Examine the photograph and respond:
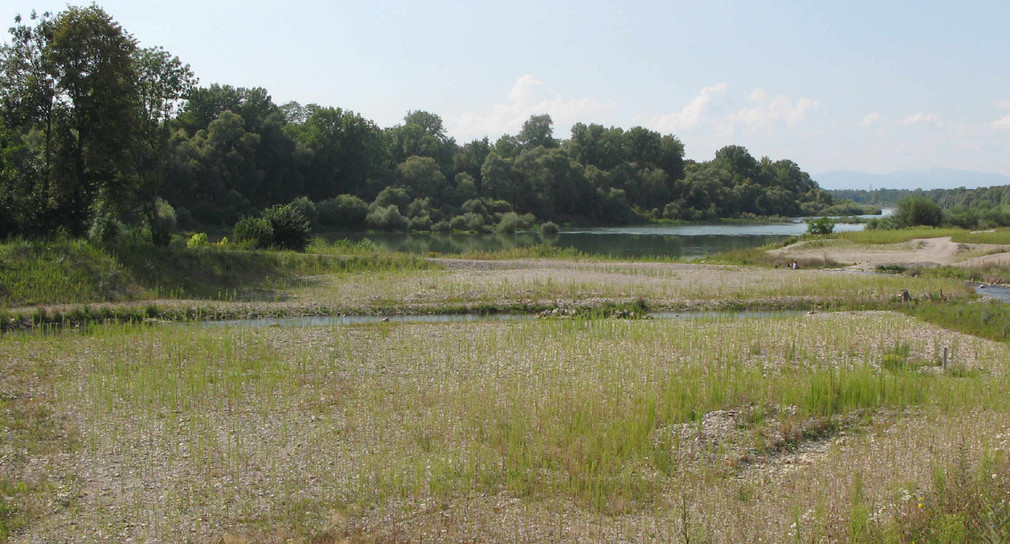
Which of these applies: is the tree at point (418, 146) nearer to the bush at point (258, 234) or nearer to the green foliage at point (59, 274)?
the bush at point (258, 234)

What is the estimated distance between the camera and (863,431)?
37.6 feet

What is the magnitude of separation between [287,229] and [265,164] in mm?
55761

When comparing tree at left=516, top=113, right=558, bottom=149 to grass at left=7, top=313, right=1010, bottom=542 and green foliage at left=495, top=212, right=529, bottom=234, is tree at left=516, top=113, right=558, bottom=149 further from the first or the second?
grass at left=7, top=313, right=1010, bottom=542

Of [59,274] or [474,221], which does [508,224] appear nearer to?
[474,221]

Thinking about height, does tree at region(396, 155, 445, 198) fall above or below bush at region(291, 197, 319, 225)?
above

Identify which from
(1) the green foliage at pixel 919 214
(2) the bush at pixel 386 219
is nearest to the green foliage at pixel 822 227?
(1) the green foliage at pixel 919 214

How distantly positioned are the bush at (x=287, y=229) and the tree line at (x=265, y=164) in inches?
215

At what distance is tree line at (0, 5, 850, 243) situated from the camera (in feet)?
100

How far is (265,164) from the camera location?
301ft

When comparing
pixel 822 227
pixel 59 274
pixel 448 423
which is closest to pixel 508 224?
pixel 822 227

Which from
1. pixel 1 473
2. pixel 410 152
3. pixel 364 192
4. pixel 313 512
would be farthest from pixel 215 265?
pixel 410 152

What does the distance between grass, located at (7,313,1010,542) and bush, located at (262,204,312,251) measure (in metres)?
20.1

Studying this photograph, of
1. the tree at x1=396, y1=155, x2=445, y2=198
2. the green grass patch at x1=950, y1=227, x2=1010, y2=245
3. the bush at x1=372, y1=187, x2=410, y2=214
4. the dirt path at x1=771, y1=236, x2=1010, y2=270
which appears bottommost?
the dirt path at x1=771, y1=236, x2=1010, y2=270

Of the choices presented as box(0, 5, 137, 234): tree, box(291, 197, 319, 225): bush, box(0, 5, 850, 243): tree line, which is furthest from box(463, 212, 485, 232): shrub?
box(0, 5, 137, 234): tree
